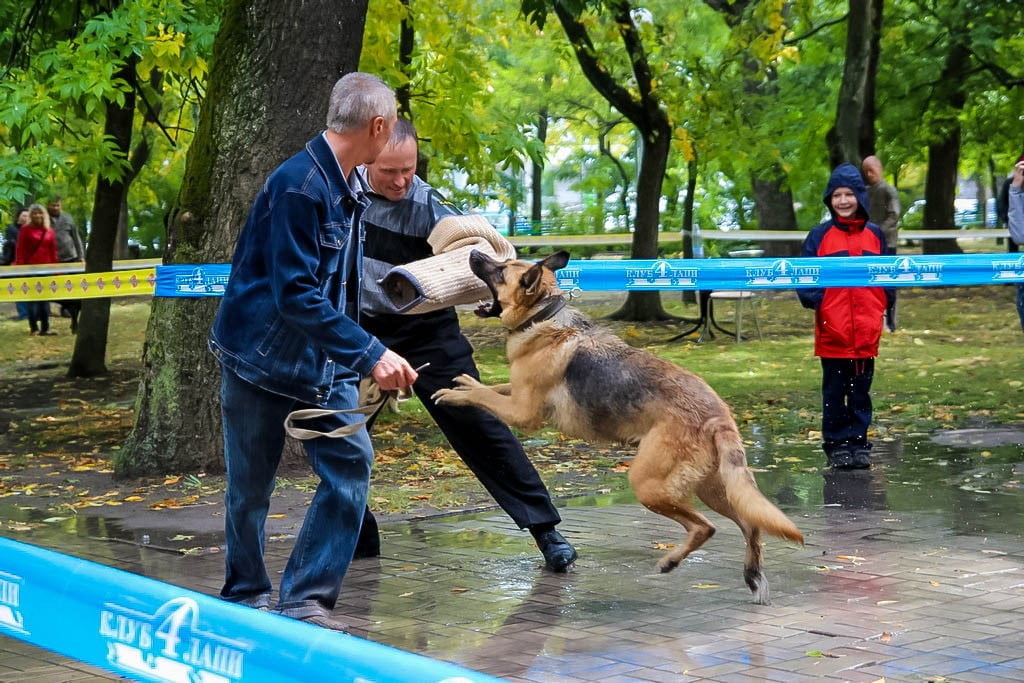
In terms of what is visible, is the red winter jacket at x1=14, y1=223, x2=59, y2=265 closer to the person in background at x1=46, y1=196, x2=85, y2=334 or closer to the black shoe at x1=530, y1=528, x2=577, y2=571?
the person in background at x1=46, y1=196, x2=85, y2=334

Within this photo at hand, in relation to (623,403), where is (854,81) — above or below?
above

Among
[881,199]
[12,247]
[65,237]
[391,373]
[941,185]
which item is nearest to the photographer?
[391,373]

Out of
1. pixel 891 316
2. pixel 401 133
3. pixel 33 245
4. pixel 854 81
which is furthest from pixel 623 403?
pixel 33 245

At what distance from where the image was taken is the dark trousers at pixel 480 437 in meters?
6.57

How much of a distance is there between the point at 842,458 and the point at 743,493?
402 centimetres

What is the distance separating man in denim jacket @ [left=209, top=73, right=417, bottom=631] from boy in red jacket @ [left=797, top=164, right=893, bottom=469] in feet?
16.4

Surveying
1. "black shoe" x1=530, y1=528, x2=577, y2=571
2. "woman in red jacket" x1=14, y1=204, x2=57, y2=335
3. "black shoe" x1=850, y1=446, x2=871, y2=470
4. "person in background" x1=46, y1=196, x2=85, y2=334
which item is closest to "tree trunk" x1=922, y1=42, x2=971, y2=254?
"person in background" x1=46, y1=196, x2=85, y2=334

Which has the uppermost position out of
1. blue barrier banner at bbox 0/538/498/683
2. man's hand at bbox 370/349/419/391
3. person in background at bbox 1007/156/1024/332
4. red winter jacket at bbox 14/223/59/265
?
person in background at bbox 1007/156/1024/332

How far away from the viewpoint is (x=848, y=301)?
9336 millimetres

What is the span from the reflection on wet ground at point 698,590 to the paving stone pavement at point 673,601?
0.01 meters

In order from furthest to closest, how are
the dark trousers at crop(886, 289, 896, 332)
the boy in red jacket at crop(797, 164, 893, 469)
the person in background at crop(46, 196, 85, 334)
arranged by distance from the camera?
the person in background at crop(46, 196, 85, 334) → the dark trousers at crop(886, 289, 896, 332) → the boy in red jacket at crop(797, 164, 893, 469)

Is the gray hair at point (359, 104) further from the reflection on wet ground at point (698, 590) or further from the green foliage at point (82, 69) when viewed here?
the green foliage at point (82, 69)

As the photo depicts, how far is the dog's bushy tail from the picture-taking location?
5504 millimetres

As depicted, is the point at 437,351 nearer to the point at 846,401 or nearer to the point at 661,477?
the point at 661,477
